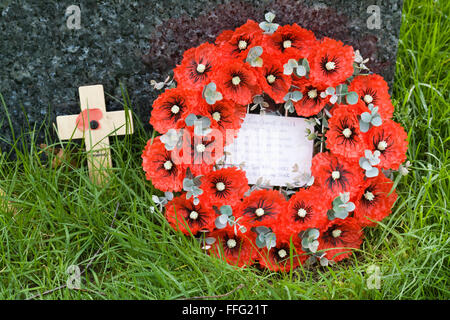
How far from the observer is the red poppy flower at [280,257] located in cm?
172

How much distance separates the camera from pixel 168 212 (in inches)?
68.6

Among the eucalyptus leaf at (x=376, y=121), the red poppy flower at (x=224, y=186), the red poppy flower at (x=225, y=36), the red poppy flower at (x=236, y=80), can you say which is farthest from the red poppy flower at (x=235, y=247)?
the red poppy flower at (x=225, y=36)

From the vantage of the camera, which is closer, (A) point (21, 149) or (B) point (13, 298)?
(B) point (13, 298)

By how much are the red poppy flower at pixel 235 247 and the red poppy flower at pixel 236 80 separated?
456mm

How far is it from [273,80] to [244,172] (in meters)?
0.33

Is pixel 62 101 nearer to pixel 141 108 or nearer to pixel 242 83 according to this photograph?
pixel 141 108

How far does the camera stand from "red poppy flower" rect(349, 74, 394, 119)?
177 centimetres

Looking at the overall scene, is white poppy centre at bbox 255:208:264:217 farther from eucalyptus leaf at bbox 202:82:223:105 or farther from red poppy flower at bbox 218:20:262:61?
red poppy flower at bbox 218:20:262:61

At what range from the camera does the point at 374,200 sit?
1.77m

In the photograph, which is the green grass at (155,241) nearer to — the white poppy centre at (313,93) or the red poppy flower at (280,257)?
the red poppy flower at (280,257)

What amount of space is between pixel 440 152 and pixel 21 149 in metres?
1.65

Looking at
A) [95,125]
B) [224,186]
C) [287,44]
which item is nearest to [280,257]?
[224,186]

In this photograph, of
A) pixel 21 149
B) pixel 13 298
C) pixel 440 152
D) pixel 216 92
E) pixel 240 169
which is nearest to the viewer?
pixel 13 298

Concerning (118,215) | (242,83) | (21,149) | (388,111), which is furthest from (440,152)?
(21,149)
